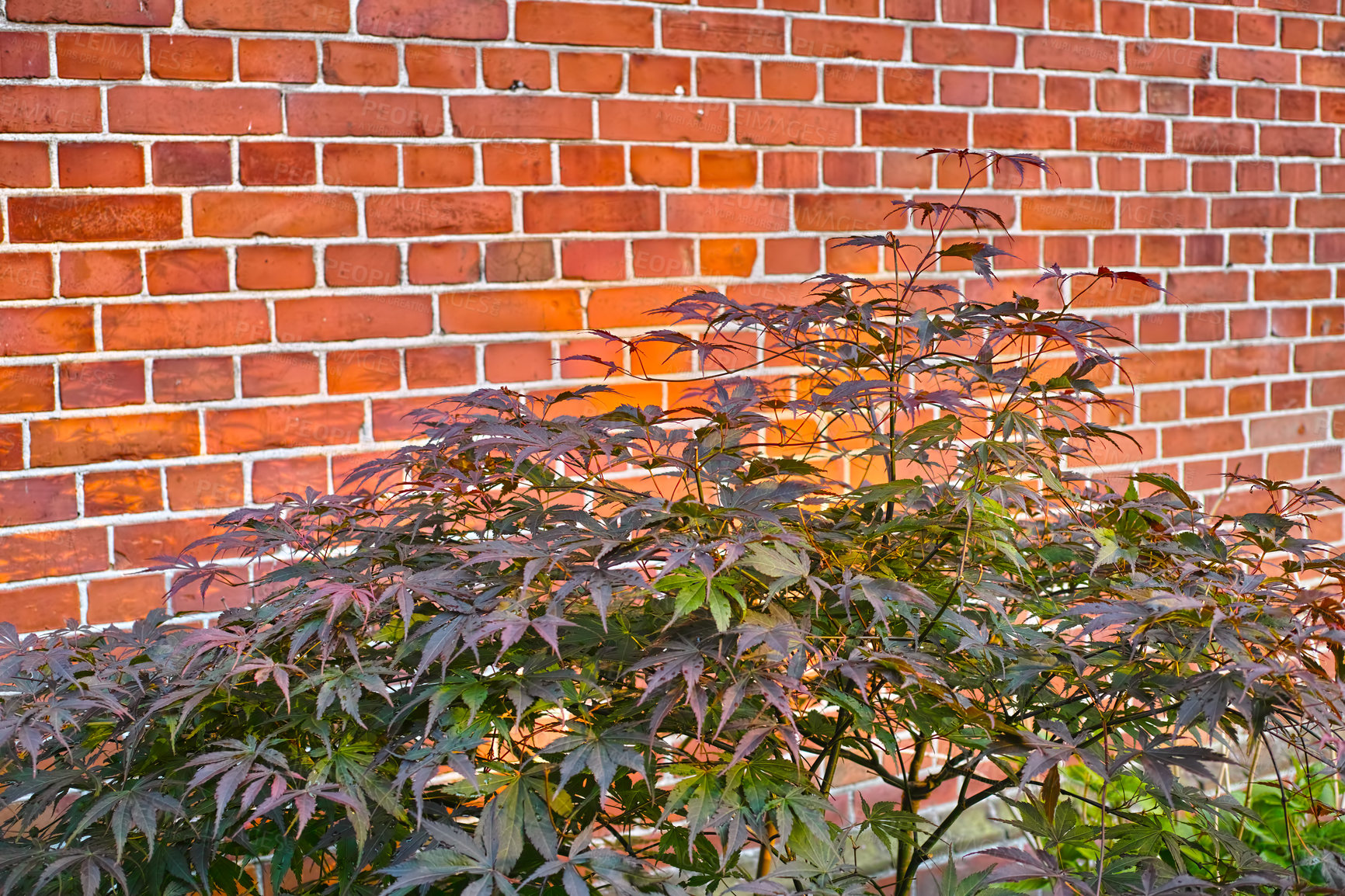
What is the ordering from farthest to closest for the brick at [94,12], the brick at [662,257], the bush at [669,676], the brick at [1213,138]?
the brick at [1213,138]
the brick at [662,257]
the brick at [94,12]
the bush at [669,676]

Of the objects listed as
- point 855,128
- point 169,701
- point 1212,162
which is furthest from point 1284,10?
point 169,701

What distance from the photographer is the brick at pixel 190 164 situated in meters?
1.87

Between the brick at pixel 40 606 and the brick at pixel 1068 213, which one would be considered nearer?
the brick at pixel 40 606

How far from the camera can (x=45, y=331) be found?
1.83 meters

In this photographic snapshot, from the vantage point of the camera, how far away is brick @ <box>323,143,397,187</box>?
197cm

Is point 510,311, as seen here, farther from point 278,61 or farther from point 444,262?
point 278,61

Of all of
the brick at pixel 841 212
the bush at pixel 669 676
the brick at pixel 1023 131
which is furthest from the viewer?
the brick at pixel 1023 131

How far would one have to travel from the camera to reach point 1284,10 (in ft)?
9.11

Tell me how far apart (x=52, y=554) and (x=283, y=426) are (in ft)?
1.46

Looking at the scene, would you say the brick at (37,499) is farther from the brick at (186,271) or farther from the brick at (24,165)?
the brick at (24,165)

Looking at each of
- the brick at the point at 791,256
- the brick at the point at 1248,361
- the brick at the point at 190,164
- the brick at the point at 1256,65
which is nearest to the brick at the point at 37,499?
the brick at the point at 190,164

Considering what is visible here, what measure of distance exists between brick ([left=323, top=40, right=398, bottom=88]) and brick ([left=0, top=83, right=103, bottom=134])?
0.40m

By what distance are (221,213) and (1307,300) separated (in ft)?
9.03

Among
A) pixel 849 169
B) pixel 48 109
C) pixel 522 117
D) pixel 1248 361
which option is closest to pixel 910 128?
pixel 849 169
